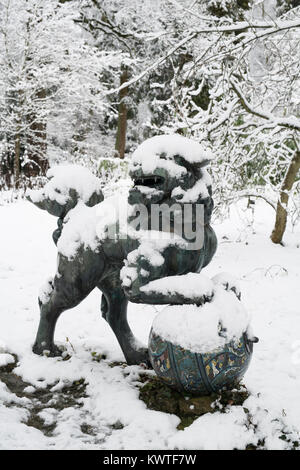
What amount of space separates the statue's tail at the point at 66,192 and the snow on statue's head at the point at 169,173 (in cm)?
54

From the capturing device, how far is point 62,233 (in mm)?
2471

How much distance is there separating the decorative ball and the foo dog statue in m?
0.26

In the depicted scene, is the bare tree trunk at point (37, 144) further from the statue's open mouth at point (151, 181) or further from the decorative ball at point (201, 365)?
the decorative ball at point (201, 365)

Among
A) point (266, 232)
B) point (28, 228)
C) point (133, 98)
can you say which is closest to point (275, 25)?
point (266, 232)

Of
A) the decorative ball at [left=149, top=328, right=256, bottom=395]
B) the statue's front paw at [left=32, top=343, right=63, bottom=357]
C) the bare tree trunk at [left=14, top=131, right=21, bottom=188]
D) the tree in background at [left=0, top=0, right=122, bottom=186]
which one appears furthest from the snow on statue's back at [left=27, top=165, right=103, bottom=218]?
the bare tree trunk at [left=14, top=131, right=21, bottom=188]

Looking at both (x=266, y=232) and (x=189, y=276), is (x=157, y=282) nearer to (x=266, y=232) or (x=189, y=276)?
(x=189, y=276)

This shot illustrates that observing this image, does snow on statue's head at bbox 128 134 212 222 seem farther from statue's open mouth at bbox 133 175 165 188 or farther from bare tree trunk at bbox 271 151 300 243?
bare tree trunk at bbox 271 151 300 243

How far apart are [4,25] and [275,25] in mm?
9415

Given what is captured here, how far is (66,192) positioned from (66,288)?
60 cm

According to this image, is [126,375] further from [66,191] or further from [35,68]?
[35,68]

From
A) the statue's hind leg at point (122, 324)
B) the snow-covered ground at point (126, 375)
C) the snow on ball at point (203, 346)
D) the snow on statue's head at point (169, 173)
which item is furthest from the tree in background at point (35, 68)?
the snow on ball at point (203, 346)

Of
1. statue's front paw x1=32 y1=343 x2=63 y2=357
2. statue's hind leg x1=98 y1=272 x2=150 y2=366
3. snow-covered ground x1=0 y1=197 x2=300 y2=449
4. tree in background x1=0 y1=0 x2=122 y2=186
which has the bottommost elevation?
snow-covered ground x1=0 y1=197 x2=300 y2=449

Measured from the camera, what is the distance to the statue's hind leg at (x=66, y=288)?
92.9 inches

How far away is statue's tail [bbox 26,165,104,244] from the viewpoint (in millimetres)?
2508
